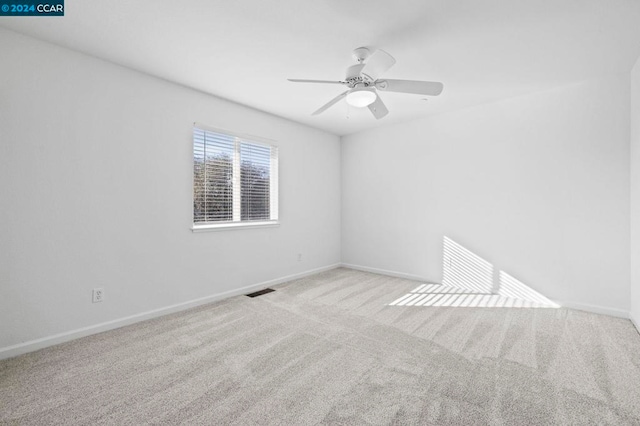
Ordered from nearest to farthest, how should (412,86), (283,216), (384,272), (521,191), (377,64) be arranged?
(377,64) → (412,86) → (521,191) → (283,216) → (384,272)

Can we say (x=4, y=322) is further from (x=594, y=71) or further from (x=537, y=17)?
(x=594, y=71)

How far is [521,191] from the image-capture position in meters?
3.59

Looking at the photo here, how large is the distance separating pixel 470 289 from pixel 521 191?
1.47 metres

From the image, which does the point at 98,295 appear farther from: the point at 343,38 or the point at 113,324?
the point at 343,38

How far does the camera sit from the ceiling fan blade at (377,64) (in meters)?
2.08

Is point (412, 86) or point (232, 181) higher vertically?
point (412, 86)

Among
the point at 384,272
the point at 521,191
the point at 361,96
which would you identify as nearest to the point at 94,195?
the point at 361,96

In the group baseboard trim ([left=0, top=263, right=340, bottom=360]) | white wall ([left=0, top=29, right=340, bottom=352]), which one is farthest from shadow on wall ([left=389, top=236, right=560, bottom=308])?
white wall ([left=0, top=29, right=340, bottom=352])

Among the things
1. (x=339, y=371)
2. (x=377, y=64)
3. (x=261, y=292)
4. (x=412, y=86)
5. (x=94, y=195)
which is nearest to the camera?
(x=339, y=371)

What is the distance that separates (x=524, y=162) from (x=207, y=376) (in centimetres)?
409

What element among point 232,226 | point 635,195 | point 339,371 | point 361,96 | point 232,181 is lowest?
point 339,371

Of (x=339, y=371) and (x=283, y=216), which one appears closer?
(x=339, y=371)

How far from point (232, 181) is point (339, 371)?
2.73m

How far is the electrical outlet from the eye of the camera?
2637 millimetres
